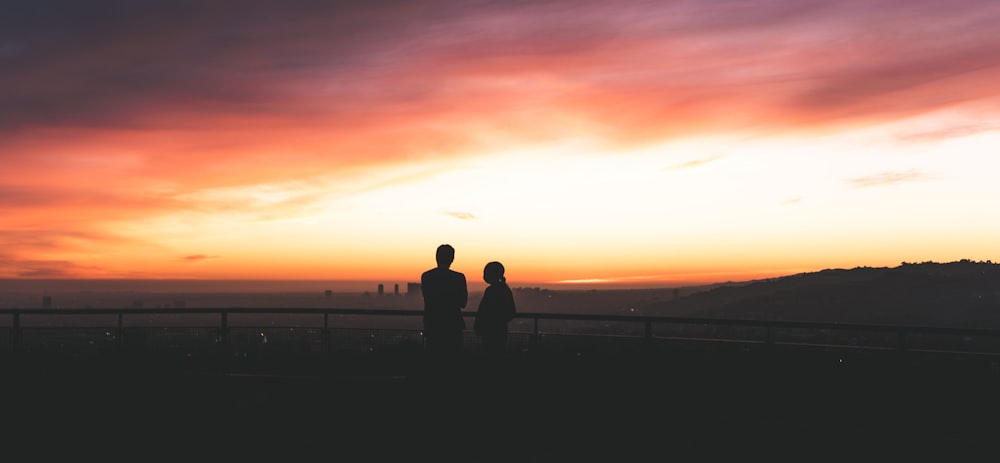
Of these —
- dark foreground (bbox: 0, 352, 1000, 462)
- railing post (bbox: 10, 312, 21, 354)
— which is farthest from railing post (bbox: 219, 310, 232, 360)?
railing post (bbox: 10, 312, 21, 354)

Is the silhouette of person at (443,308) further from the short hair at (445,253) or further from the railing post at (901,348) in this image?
the railing post at (901,348)

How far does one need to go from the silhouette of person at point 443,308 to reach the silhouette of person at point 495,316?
0.51m

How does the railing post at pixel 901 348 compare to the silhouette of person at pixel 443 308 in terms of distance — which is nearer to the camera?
the silhouette of person at pixel 443 308

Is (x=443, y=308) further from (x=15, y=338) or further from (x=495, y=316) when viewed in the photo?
(x=15, y=338)

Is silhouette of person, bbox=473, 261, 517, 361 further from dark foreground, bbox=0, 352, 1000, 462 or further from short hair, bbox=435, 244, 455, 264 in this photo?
short hair, bbox=435, 244, 455, 264

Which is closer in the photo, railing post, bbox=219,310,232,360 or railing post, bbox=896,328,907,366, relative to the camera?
railing post, bbox=896,328,907,366

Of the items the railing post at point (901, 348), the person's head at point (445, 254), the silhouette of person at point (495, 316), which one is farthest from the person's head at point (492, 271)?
the railing post at point (901, 348)

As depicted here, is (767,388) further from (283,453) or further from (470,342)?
(283,453)

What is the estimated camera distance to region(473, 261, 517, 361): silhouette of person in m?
12.6

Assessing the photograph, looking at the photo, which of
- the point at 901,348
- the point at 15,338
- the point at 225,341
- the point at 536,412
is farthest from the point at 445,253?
the point at 15,338

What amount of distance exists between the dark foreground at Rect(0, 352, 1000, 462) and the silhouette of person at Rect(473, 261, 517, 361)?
0.28 meters

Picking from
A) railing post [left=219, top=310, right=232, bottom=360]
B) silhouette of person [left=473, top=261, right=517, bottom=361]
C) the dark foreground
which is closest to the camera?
the dark foreground

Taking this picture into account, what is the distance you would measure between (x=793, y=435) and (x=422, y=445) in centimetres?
425

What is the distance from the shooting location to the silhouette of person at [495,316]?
1262 centimetres
